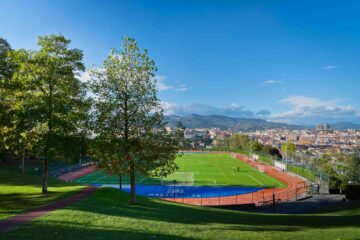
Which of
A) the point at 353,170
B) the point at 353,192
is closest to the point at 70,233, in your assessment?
the point at 353,192

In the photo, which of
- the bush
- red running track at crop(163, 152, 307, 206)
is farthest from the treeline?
the bush

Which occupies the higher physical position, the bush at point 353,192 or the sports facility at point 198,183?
the bush at point 353,192

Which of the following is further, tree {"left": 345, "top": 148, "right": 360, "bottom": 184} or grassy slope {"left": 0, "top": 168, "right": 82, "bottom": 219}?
tree {"left": 345, "top": 148, "right": 360, "bottom": 184}

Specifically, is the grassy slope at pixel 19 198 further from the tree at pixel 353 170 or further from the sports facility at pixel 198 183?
the tree at pixel 353 170

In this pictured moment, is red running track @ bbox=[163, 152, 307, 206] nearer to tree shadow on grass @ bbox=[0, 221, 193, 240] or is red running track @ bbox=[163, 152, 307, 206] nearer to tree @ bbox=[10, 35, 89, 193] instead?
tree @ bbox=[10, 35, 89, 193]

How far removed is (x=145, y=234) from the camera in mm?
11469

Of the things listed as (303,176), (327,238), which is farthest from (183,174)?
(327,238)

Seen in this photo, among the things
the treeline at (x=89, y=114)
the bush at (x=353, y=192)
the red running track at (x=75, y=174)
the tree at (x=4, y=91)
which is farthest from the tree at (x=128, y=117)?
the red running track at (x=75, y=174)

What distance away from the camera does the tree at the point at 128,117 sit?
19969 mm

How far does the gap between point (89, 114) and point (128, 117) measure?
8.55ft

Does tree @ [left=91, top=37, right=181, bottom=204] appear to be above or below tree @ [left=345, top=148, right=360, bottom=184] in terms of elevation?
above

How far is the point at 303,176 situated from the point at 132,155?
44823 millimetres

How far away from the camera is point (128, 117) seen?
66.9 ft

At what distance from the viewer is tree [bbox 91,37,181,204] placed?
20.0 metres
